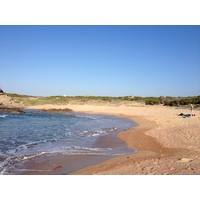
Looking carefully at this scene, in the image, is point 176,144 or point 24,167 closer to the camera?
point 24,167

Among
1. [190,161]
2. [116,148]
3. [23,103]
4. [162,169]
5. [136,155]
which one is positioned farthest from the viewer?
[23,103]

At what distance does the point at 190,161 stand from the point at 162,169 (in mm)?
1259

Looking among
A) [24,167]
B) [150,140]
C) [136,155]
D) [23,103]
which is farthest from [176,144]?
[23,103]
